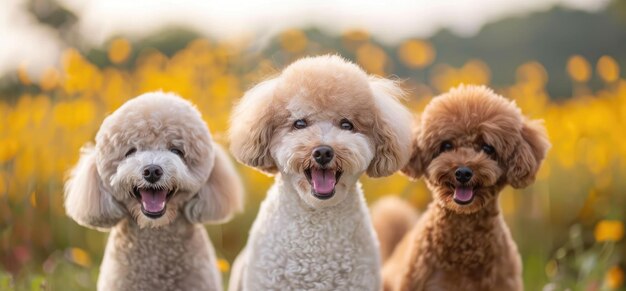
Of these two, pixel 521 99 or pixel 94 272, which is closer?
pixel 94 272

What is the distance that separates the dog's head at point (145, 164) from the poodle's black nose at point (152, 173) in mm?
11

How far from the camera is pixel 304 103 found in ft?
11.6

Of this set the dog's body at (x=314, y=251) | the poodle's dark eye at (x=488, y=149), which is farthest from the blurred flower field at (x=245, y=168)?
the poodle's dark eye at (x=488, y=149)

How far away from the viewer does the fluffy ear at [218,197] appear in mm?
3846

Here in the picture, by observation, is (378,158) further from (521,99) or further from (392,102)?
(521,99)

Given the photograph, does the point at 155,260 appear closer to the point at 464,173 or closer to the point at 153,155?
the point at 153,155

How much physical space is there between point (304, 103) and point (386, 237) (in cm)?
154

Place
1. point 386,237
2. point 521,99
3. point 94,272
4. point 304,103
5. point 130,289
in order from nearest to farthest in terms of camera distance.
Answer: point 304,103 < point 130,289 < point 386,237 < point 94,272 < point 521,99

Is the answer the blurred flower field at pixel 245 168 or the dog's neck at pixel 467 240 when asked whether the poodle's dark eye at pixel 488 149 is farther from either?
the blurred flower field at pixel 245 168

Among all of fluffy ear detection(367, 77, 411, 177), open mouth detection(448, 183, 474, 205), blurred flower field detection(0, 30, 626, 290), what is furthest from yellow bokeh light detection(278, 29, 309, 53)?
open mouth detection(448, 183, 474, 205)

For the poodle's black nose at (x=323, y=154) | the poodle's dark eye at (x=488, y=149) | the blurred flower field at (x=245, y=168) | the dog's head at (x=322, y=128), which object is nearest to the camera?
the poodle's black nose at (x=323, y=154)

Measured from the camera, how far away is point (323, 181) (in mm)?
3457

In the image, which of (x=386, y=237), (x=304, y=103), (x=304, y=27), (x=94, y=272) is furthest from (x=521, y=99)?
(x=304, y=27)

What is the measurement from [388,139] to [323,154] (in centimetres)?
38
